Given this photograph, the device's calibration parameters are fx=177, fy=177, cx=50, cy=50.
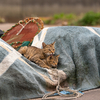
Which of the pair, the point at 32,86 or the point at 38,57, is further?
the point at 38,57

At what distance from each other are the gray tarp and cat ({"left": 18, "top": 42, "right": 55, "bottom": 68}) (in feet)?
0.49

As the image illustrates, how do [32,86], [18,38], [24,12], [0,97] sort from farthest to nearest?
1. [24,12]
2. [18,38]
3. [32,86]
4. [0,97]

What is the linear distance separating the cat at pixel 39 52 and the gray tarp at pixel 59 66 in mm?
148

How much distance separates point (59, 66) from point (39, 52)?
1.37ft

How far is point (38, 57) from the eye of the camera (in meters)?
2.96

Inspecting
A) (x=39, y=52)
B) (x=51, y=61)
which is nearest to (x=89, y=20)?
(x=39, y=52)

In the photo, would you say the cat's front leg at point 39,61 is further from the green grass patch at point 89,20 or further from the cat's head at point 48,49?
the green grass patch at point 89,20

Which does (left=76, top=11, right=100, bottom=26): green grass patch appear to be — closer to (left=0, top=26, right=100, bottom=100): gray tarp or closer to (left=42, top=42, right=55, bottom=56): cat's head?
(left=0, top=26, right=100, bottom=100): gray tarp

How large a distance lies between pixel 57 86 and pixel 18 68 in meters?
0.63

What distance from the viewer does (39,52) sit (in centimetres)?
302

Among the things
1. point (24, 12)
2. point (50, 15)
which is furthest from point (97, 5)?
point (24, 12)

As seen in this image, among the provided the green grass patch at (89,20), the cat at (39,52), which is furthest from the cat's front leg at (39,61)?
the green grass patch at (89,20)

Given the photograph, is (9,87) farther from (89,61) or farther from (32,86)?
(89,61)

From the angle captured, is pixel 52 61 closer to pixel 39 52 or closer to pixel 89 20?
pixel 39 52
